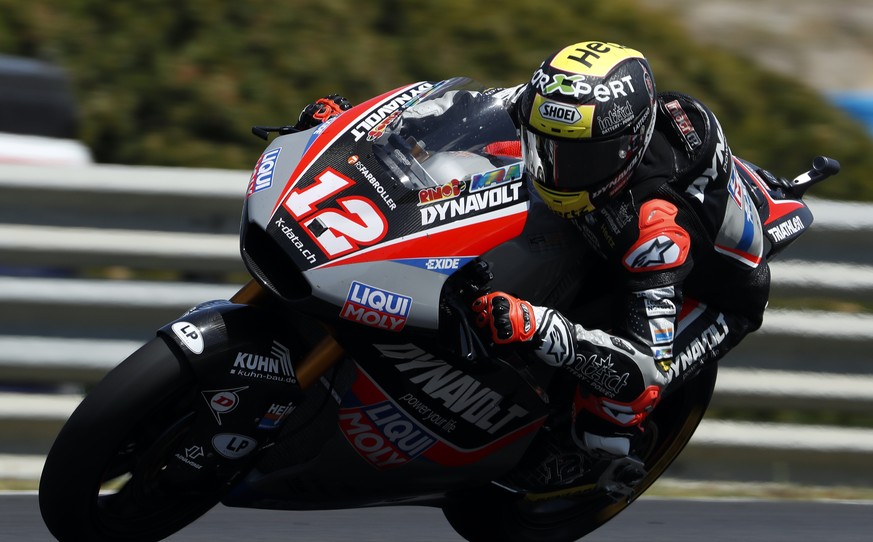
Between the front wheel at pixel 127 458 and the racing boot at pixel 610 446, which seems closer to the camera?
the front wheel at pixel 127 458

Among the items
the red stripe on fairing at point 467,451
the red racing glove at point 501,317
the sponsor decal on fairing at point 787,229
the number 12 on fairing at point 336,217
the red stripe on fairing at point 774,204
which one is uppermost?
the number 12 on fairing at point 336,217

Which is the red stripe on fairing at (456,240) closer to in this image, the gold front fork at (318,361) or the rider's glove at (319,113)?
the gold front fork at (318,361)

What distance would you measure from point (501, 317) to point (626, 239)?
408mm

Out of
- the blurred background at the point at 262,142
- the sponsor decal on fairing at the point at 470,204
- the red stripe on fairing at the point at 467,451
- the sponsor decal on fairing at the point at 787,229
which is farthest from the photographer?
the blurred background at the point at 262,142

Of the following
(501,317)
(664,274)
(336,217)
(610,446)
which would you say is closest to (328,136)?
(336,217)

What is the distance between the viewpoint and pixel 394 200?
336cm

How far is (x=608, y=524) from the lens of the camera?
4559 mm

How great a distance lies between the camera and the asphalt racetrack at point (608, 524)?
4172 mm

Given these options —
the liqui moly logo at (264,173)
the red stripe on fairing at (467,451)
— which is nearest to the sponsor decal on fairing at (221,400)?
the liqui moly logo at (264,173)

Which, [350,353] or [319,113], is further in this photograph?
[319,113]

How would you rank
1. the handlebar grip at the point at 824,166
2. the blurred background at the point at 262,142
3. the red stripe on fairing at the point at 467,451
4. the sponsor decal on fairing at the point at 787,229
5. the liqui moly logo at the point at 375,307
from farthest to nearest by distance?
the blurred background at the point at 262,142
the handlebar grip at the point at 824,166
the sponsor decal on fairing at the point at 787,229
the red stripe on fairing at the point at 467,451
the liqui moly logo at the point at 375,307

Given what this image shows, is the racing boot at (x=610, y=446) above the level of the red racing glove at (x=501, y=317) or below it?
below

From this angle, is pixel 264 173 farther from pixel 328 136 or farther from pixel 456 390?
pixel 456 390

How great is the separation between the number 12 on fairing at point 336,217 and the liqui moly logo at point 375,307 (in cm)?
10
